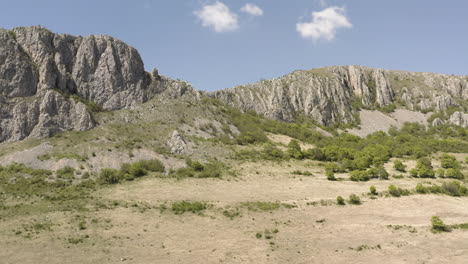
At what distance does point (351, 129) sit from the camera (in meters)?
129

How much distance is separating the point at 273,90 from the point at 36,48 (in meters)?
86.7

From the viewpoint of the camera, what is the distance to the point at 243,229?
126ft

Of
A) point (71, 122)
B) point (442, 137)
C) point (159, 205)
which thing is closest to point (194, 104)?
point (71, 122)

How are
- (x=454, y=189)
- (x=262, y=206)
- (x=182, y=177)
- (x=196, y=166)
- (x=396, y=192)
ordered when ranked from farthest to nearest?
(x=196, y=166)
(x=182, y=177)
(x=454, y=189)
(x=396, y=192)
(x=262, y=206)

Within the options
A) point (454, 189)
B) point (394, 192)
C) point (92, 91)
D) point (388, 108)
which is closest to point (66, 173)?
point (92, 91)

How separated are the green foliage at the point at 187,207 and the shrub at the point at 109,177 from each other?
16.3 meters

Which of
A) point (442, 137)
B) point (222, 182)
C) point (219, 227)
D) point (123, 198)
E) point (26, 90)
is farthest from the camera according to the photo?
point (442, 137)

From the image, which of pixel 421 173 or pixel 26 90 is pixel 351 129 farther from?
pixel 26 90

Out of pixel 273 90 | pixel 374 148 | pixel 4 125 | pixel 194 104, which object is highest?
pixel 273 90

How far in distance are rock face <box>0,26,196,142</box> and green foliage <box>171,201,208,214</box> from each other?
38.2 meters

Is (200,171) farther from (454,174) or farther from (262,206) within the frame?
(454,174)

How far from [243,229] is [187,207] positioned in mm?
10102

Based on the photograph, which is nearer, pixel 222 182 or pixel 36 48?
pixel 222 182

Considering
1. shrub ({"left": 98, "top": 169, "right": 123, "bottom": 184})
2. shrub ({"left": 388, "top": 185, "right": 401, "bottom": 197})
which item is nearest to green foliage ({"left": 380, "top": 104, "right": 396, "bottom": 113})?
shrub ({"left": 388, "top": 185, "right": 401, "bottom": 197})
